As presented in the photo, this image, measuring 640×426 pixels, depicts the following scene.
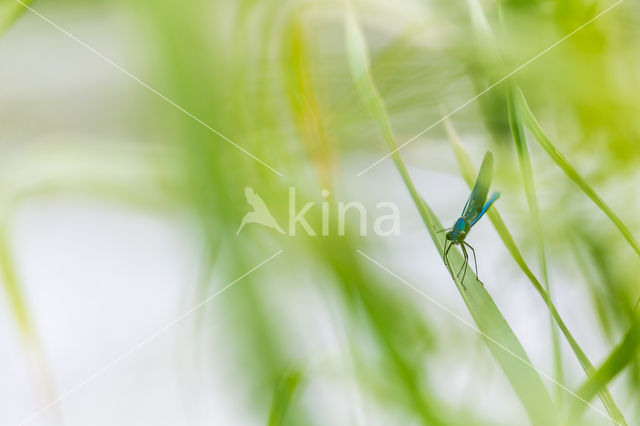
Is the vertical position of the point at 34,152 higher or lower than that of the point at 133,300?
higher

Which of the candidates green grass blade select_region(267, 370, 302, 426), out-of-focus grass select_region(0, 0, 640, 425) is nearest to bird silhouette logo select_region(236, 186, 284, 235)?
out-of-focus grass select_region(0, 0, 640, 425)

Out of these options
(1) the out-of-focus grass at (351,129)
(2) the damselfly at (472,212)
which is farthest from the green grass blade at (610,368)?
(2) the damselfly at (472,212)

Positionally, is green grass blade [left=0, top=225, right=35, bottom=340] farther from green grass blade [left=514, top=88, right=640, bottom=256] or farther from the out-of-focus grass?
green grass blade [left=514, top=88, right=640, bottom=256]

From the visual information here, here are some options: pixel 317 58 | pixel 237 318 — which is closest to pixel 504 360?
pixel 237 318

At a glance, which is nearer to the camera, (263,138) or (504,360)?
(504,360)

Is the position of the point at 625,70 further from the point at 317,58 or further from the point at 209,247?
the point at 209,247

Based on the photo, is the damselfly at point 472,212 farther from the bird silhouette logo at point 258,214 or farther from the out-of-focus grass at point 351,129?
the bird silhouette logo at point 258,214
